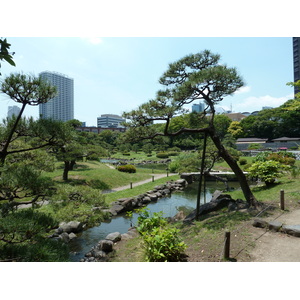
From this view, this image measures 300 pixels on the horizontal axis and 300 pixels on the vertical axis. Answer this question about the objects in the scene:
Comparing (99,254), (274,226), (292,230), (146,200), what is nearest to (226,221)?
(274,226)

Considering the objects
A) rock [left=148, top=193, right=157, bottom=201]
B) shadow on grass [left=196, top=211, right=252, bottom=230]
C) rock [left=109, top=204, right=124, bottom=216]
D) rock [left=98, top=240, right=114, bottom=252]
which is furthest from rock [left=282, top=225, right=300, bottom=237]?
rock [left=148, top=193, right=157, bottom=201]

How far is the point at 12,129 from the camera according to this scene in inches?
142

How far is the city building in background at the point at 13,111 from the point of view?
12.3 ft

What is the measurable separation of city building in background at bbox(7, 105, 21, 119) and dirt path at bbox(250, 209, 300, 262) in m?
4.77

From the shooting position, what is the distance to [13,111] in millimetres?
3814

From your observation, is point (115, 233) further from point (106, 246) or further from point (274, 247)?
point (274, 247)

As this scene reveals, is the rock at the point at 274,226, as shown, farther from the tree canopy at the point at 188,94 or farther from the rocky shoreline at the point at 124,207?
the rocky shoreline at the point at 124,207

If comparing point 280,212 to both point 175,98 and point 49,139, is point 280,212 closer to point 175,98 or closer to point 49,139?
point 175,98

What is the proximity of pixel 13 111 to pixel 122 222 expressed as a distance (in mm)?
5650

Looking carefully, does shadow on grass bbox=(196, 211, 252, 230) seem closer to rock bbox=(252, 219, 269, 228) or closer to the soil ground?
the soil ground

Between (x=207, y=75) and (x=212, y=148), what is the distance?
193 inches

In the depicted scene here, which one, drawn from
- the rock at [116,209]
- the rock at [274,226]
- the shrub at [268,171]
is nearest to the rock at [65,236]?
the rock at [116,209]

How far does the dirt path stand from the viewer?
3.58 meters

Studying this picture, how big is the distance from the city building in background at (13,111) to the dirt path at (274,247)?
4.77m
